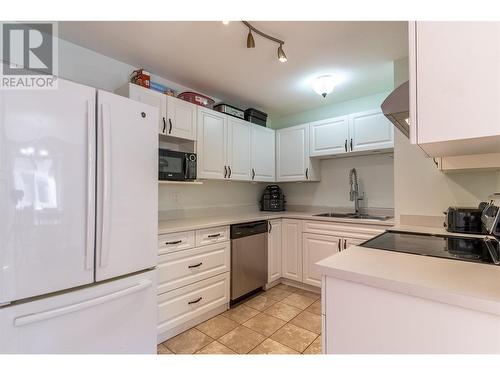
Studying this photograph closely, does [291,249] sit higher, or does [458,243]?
[458,243]

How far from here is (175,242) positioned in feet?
6.34

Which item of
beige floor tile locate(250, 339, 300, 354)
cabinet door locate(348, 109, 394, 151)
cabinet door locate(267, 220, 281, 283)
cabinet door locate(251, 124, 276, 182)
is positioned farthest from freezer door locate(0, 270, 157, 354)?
cabinet door locate(348, 109, 394, 151)

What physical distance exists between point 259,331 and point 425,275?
158 centimetres

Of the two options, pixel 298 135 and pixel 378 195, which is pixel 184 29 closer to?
pixel 298 135

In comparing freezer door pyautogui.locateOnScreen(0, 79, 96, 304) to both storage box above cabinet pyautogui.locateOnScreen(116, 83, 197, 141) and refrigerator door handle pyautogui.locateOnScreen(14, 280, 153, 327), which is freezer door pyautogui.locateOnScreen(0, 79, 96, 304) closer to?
refrigerator door handle pyautogui.locateOnScreen(14, 280, 153, 327)

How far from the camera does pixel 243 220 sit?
2.48 m

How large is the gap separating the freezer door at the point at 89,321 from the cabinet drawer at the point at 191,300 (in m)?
0.26

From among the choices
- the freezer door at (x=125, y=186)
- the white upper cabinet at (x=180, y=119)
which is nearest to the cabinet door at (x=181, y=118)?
the white upper cabinet at (x=180, y=119)

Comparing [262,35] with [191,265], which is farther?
[191,265]

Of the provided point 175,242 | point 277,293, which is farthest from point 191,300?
point 277,293

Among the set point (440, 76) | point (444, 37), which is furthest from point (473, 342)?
point (444, 37)

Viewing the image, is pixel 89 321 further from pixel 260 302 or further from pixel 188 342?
pixel 260 302

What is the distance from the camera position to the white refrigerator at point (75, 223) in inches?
42.1
